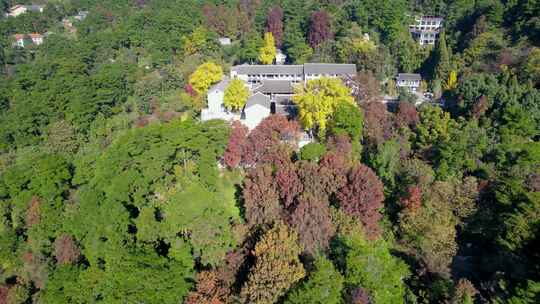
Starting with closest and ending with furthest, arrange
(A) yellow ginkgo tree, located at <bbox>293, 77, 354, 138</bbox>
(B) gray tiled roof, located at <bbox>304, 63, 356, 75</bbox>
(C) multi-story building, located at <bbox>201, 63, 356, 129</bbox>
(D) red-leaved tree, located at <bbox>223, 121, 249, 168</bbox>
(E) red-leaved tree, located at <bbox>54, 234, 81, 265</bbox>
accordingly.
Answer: (E) red-leaved tree, located at <bbox>54, 234, 81, 265</bbox> → (D) red-leaved tree, located at <bbox>223, 121, 249, 168</bbox> → (A) yellow ginkgo tree, located at <bbox>293, 77, 354, 138</bbox> → (C) multi-story building, located at <bbox>201, 63, 356, 129</bbox> → (B) gray tiled roof, located at <bbox>304, 63, 356, 75</bbox>

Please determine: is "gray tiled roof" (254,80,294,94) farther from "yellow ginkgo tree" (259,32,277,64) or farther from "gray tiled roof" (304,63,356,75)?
"yellow ginkgo tree" (259,32,277,64)

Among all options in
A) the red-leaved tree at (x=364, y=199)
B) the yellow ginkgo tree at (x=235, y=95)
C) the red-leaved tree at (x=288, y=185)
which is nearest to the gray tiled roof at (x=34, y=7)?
the yellow ginkgo tree at (x=235, y=95)

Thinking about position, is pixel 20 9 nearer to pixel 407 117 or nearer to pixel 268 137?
pixel 268 137

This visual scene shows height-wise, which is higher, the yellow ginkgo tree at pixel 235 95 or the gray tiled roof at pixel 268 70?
the gray tiled roof at pixel 268 70

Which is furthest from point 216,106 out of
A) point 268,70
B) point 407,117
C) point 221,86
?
point 407,117

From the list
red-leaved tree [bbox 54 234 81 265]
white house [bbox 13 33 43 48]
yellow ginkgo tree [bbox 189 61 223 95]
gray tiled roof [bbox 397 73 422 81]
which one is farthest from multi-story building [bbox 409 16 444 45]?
white house [bbox 13 33 43 48]

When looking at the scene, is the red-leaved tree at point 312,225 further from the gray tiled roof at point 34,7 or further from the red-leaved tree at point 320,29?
the gray tiled roof at point 34,7

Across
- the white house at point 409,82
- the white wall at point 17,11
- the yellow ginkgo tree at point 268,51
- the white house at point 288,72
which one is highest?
the white wall at point 17,11
